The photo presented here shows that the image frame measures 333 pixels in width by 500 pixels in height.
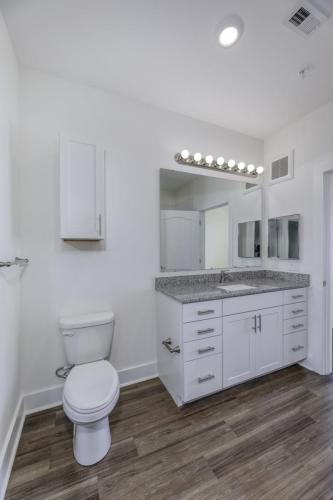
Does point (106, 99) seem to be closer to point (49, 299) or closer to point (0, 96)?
point (0, 96)

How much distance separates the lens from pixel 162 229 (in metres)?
2.05

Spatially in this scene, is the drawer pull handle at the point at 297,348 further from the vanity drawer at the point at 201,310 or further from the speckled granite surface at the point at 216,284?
the vanity drawer at the point at 201,310

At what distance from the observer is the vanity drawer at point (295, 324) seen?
2.05m

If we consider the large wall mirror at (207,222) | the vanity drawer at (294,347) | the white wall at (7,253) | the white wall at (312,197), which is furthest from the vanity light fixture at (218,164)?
the vanity drawer at (294,347)

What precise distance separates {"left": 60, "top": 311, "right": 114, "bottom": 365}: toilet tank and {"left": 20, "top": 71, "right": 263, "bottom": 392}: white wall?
175mm

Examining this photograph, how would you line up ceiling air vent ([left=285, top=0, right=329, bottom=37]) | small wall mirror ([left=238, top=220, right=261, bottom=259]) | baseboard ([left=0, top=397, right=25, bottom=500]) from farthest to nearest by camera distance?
small wall mirror ([left=238, top=220, right=261, bottom=259]) → ceiling air vent ([left=285, top=0, right=329, bottom=37]) → baseboard ([left=0, top=397, right=25, bottom=500])

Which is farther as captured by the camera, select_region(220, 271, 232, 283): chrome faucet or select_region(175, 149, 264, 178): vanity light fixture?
select_region(220, 271, 232, 283): chrome faucet

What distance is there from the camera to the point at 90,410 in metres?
1.13

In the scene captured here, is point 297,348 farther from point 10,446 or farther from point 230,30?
point 230,30

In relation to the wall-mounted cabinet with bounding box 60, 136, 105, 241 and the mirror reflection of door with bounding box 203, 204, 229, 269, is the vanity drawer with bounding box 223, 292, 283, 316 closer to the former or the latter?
the mirror reflection of door with bounding box 203, 204, 229, 269

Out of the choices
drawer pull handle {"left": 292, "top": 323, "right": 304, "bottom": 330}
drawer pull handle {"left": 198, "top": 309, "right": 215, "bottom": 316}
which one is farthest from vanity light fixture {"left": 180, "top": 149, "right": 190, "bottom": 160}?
drawer pull handle {"left": 292, "top": 323, "right": 304, "bottom": 330}

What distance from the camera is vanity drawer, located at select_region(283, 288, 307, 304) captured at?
204cm

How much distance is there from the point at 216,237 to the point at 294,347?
1.33 metres

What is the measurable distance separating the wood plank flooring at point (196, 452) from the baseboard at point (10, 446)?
0.13 ft
